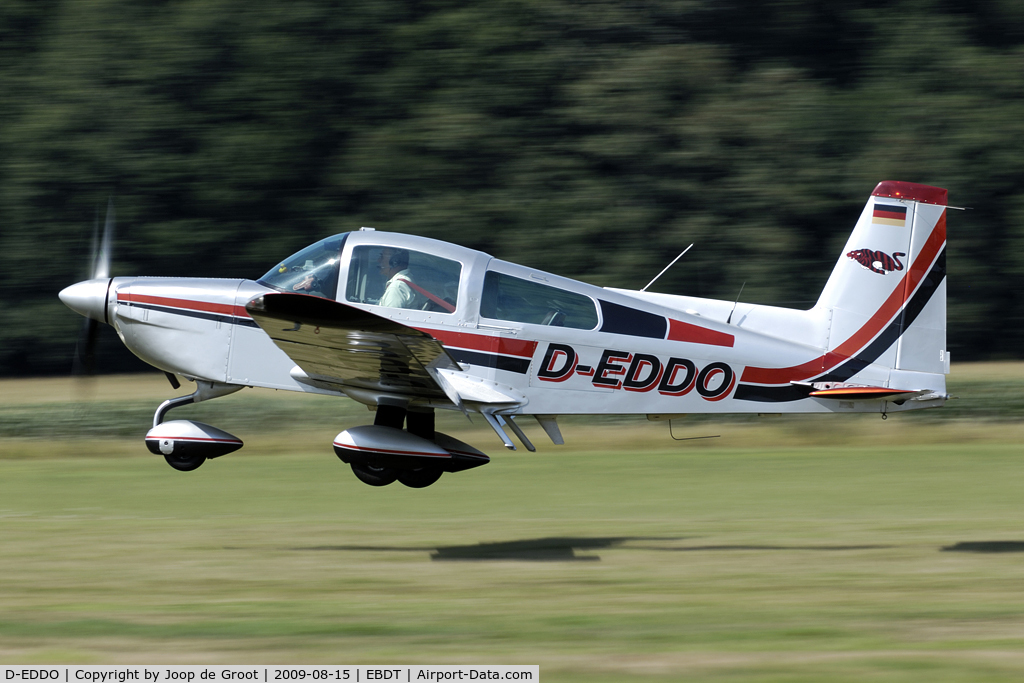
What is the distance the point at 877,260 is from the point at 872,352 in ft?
2.33

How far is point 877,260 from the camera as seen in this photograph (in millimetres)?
7629

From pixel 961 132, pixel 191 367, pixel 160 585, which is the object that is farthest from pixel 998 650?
pixel 961 132

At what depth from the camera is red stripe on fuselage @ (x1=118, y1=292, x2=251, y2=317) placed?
7398 mm

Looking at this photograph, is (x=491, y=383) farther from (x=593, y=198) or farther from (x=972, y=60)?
(x=972, y=60)

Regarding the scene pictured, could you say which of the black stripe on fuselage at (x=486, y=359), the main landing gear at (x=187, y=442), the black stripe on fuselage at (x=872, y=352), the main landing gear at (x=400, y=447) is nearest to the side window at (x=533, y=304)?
the black stripe on fuselage at (x=486, y=359)

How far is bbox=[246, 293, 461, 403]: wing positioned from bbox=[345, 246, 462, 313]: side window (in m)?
0.50

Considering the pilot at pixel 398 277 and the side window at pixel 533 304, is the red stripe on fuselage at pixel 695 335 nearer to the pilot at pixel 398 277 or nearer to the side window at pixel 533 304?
the side window at pixel 533 304

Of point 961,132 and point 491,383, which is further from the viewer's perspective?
point 961,132

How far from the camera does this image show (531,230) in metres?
18.7

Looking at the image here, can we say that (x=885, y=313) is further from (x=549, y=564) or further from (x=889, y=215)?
(x=549, y=564)

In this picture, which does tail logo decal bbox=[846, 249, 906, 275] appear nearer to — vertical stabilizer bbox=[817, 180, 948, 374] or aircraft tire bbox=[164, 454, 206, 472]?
vertical stabilizer bbox=[817, 180, 948, 374]

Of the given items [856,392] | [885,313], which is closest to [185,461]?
[856,392]

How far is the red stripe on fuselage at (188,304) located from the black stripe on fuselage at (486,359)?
157 centimetres

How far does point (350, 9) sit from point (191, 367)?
1516cm
